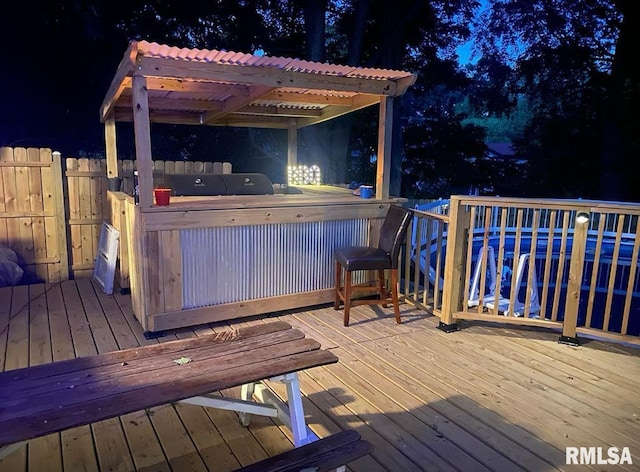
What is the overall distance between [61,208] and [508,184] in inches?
466

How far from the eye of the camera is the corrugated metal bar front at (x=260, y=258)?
363 centimetres

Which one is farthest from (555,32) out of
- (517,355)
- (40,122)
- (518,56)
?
(40,122)

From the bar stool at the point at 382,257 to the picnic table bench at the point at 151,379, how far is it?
1.65 meters

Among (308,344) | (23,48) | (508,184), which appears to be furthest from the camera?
(508,184)

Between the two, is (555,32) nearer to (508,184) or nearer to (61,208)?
(508,184)

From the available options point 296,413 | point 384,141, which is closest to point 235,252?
point 384,141

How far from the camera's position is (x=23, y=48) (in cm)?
732

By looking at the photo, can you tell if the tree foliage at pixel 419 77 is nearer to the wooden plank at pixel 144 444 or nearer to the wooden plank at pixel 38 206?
the wooden plank at pixel 38 206

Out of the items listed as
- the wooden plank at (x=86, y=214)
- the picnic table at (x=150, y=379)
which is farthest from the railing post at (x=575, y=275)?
the wooden plank at (x=86, y=214)

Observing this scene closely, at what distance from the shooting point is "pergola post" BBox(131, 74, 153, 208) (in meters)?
3.17

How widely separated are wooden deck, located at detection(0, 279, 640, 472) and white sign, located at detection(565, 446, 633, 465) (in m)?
0.03

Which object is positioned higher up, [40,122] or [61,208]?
[40,122]

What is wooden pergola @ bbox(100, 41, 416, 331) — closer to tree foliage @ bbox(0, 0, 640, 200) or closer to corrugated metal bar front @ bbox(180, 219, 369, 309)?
corrugated metal bar front @ bbox(180, 219, 369, 309)

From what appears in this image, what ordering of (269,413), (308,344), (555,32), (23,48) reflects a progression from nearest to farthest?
(308,344), (269,413), (23,48), (555,32)
